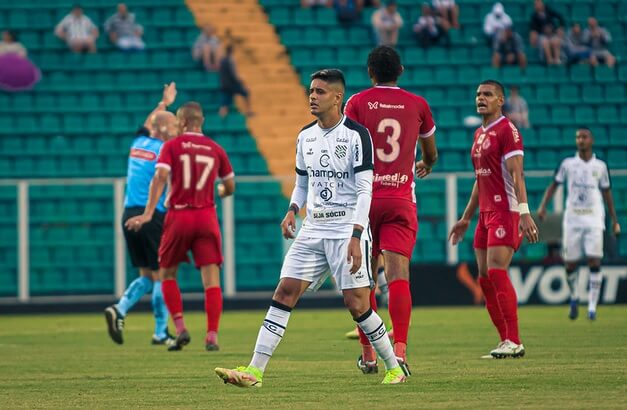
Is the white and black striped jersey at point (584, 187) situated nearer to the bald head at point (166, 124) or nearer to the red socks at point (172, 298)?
the bald head at point (166, 124)

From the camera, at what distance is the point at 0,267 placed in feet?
66.6

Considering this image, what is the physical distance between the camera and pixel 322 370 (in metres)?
9.84

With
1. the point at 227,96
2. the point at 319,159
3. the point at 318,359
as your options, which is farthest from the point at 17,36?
the point at 319,159

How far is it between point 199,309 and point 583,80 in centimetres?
1038

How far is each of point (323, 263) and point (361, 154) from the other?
0.73 metres

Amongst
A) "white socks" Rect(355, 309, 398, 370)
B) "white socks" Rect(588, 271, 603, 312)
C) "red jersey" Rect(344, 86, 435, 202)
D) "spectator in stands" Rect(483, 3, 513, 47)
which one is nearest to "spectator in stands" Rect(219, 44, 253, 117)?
"spectator in stands" Rect(483, 3, 513, 47)

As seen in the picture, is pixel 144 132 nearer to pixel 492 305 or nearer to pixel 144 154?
pixel 144 154

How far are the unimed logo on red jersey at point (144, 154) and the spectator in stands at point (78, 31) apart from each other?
43.7 ft

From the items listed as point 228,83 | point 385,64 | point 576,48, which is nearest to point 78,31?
point 228,83

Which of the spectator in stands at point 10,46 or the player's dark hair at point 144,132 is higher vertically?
the spectator in stands at point 10,46


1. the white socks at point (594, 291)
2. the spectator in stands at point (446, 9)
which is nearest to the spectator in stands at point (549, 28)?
the spectator in stands at point (446, 9)

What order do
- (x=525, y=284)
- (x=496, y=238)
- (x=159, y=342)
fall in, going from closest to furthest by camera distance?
(x=496, y=238), (x=159, y=342), (x=525, y=284)

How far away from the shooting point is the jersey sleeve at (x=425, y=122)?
9453 millimetres

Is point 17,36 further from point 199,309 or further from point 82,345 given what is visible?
point 82,345
